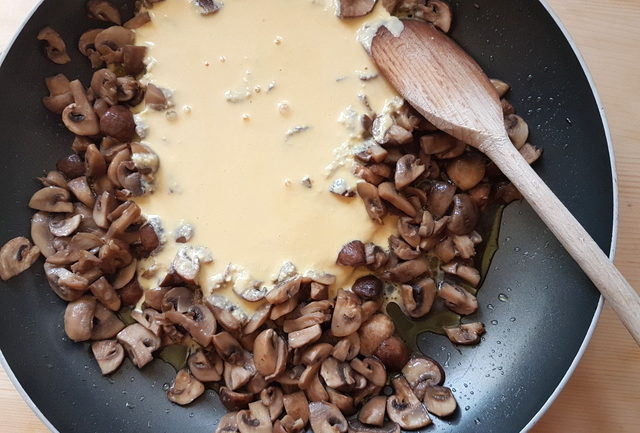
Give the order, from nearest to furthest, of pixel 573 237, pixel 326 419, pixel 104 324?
pixel 573 237
pixel 326 419
pixel 104 324

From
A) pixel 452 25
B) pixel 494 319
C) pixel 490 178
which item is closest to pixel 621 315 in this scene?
pixel 494 319

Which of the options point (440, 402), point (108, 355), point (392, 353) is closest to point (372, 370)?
point (392, 353)

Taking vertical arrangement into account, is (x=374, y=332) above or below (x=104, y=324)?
above

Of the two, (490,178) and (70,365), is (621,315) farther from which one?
(70,365)

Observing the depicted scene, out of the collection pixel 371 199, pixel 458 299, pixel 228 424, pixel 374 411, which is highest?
pixel 371 199

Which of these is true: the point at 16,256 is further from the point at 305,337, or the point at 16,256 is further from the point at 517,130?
the point at 517,130

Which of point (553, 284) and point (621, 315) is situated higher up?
point (621, 315)
